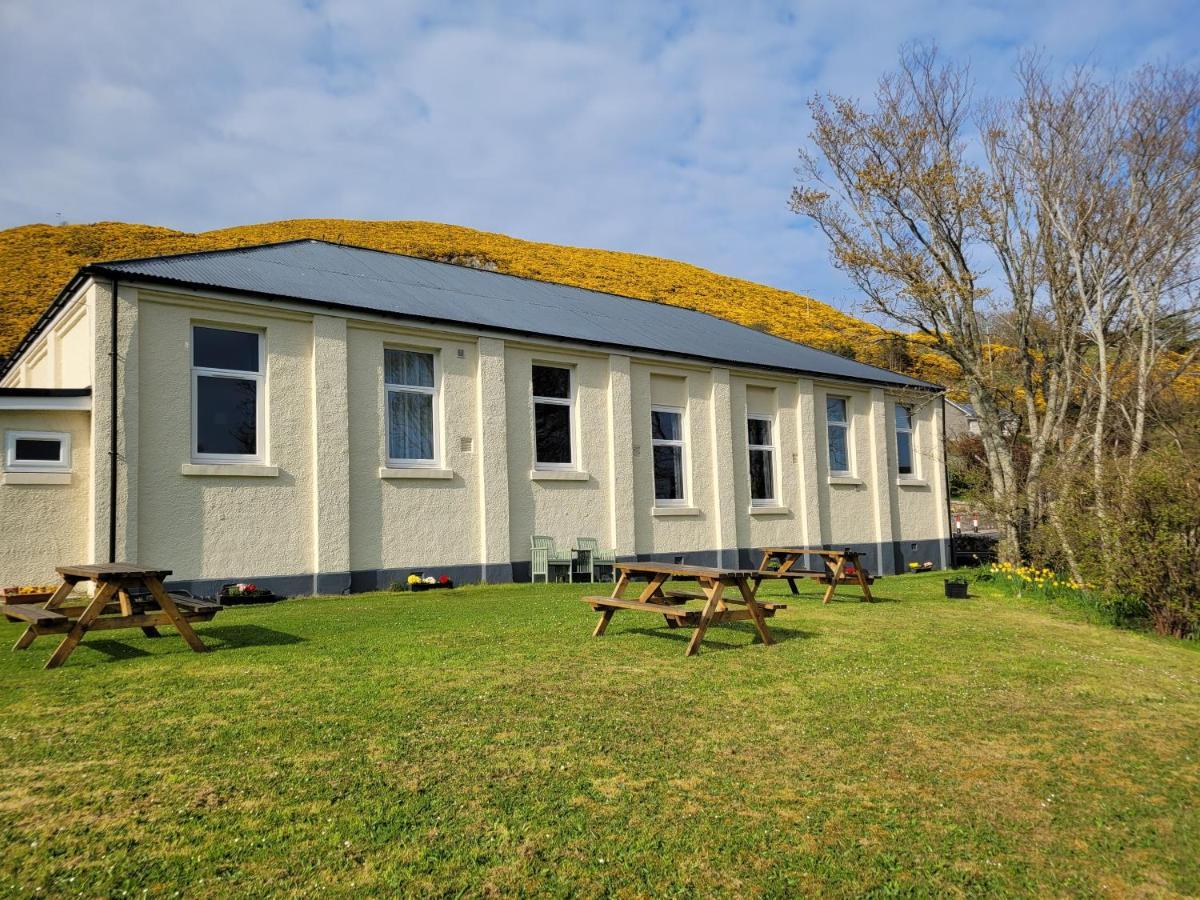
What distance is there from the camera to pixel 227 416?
1269 cm

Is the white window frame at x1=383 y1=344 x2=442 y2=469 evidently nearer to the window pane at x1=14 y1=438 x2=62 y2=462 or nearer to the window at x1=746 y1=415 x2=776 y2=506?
the window pane at x1=14 y1=438 x2=62 y2=462

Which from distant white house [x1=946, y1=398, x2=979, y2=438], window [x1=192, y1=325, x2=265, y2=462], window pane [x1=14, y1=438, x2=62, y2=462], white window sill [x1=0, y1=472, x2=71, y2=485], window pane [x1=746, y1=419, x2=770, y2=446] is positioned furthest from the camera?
distant white house [x1=946, y1=398, x2=979, y2=438]

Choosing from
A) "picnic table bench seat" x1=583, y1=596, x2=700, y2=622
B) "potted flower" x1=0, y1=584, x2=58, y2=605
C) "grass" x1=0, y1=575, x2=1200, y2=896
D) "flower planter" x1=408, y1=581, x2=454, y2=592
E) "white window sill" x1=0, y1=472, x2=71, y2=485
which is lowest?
"grass" x1=0, y1=575, x2=1200, y2=896

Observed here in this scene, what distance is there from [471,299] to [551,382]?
7.52 feet

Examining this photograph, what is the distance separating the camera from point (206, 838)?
3711 millimetres

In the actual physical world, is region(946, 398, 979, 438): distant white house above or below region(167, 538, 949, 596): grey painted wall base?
above

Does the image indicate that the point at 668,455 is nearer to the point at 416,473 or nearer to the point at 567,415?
the point at 567,415

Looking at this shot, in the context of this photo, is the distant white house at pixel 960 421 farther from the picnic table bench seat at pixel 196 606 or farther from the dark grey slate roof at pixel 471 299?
the picnic table bench seat at pixel 196 606

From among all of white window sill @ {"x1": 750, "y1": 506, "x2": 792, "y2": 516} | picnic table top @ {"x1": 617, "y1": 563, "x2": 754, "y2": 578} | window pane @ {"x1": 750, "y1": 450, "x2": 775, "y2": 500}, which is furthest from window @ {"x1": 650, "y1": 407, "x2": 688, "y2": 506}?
picnic table top @ {"x1": 617, "y1": 563, "x2": 754, "y2": 578}

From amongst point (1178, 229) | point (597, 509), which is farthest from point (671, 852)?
point (1178, 229)

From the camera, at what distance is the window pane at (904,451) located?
2322 cm

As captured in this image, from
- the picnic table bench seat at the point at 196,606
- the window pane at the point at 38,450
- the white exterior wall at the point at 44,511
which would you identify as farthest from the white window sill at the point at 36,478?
the picnic table bench seat at the point at 196,606

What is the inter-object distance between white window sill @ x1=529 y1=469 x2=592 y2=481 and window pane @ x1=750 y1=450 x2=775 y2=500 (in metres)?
4.76

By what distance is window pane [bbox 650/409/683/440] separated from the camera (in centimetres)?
1772
